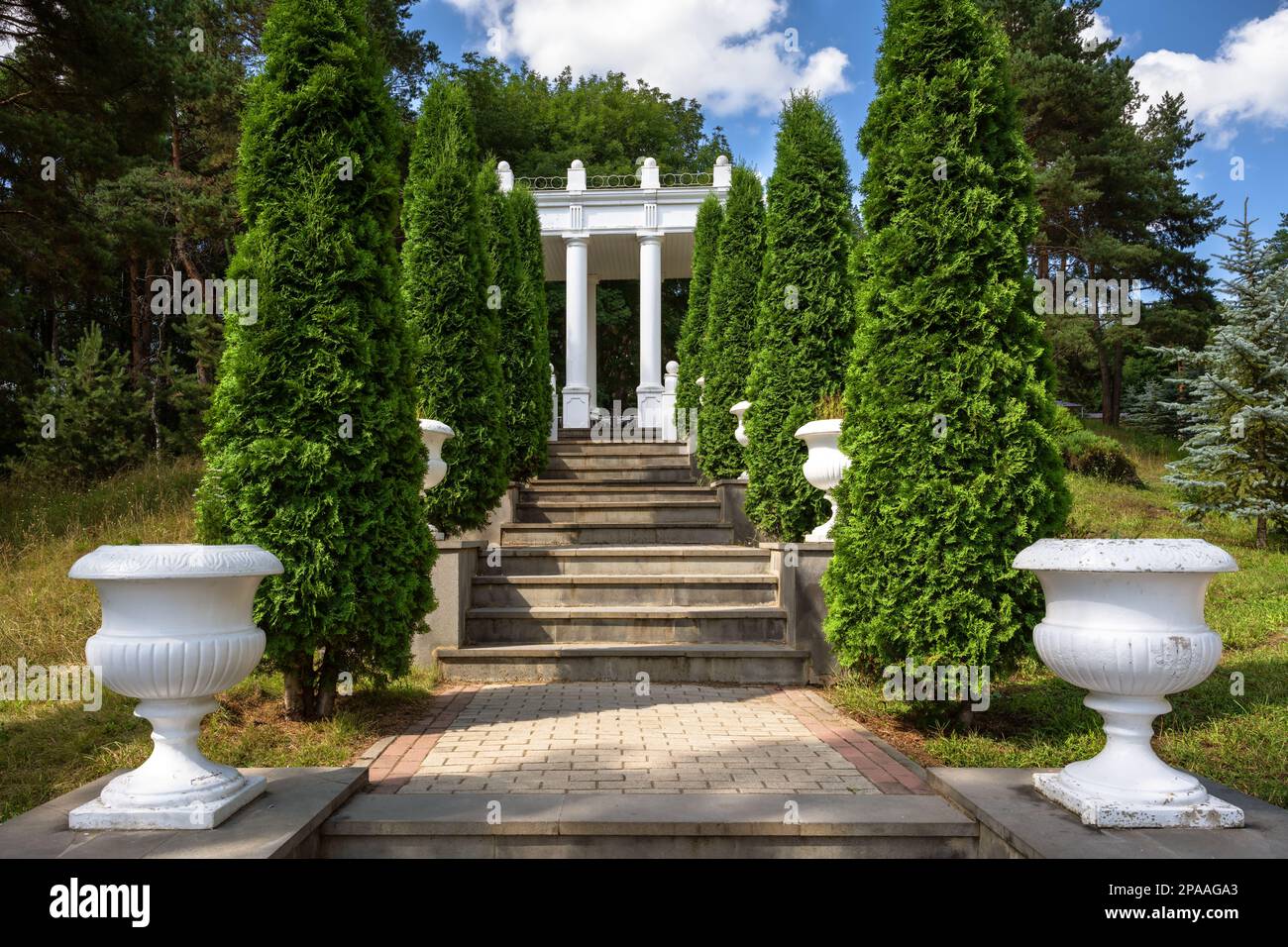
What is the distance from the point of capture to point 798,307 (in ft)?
25.8

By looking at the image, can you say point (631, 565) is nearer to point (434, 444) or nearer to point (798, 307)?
point (434, 444)

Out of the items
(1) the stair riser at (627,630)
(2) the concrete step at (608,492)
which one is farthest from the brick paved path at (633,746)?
(2) the concrete step at (608,492)

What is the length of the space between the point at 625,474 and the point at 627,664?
511cm

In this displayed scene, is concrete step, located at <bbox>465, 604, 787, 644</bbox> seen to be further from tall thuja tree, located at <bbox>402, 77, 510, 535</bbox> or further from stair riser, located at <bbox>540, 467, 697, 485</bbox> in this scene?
stair riser, located at <bbox>540, 467, 697, 485</bbox>

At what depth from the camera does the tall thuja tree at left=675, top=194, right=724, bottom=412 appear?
11.8m

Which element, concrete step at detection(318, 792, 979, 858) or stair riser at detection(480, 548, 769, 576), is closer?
concrete step at detection(318, 792, 979, 858)

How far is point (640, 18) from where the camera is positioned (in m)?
19.6

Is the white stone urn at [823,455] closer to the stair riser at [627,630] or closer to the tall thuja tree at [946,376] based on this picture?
the stair riser at [627,630]

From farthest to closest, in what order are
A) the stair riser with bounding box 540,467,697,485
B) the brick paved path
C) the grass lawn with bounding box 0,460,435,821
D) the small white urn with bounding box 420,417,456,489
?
the stair riser with bounding box 540,467,697,485, the small white urn with bounding box 420,417,456,489, the grass lawn with bounding box 0,460,435,821, the brick paved path

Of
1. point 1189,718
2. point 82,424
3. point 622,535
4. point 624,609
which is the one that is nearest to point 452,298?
point 622,535

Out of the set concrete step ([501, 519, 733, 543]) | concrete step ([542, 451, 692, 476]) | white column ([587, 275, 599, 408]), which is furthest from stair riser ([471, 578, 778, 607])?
white column ([587, 275, 599, 408])

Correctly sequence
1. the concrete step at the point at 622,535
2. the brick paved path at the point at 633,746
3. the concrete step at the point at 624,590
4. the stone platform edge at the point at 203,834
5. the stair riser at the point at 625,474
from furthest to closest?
the stair riser at the point at 625,474 < the concrete step at the point at 622,535 < the concrete step at the point at 624,590 < the brick paved path at the point at 633,746 < the stone platform edge at the point at 203,834

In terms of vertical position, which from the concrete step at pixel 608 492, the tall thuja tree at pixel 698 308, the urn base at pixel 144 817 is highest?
the tall thuja tree at pixel 698 308

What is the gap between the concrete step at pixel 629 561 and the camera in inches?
297
